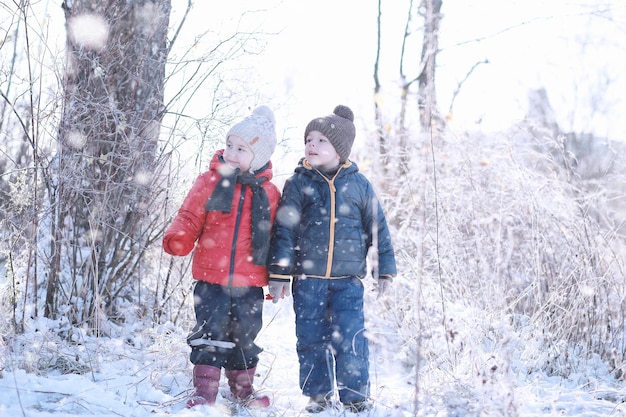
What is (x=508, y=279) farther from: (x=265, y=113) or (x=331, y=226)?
(x=265, y=113)

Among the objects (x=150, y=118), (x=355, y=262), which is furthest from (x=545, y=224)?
(x=150, y=118)

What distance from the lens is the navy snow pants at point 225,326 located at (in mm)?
2609

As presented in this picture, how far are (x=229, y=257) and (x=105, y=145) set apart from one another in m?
1.22

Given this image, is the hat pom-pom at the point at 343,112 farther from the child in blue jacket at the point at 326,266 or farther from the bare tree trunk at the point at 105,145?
the bare tree trunk at the point at 105,145

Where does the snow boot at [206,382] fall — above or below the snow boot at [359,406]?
above

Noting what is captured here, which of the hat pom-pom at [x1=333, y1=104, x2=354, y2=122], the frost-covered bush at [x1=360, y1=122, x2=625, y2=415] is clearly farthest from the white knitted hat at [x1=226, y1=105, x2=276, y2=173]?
the frost-covered bush at [x1=360, y1=122, x2=625, y2=415]

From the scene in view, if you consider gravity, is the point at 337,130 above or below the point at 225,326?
above

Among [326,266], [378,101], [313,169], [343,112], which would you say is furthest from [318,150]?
[378,101]

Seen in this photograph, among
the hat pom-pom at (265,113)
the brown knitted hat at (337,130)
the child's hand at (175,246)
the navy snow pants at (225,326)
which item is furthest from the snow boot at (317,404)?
the hat pom-pom at (265,113)

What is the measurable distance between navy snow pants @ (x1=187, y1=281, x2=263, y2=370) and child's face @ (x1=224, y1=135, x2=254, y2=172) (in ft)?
2.09

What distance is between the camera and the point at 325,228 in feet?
9.26

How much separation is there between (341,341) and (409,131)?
4048 mm

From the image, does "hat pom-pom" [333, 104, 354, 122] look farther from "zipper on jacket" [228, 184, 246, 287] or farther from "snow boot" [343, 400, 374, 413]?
"snow boot" [343, 400, 374, 413]

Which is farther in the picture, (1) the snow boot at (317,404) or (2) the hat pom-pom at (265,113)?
(2) the hat pom-pom at (265,113)
